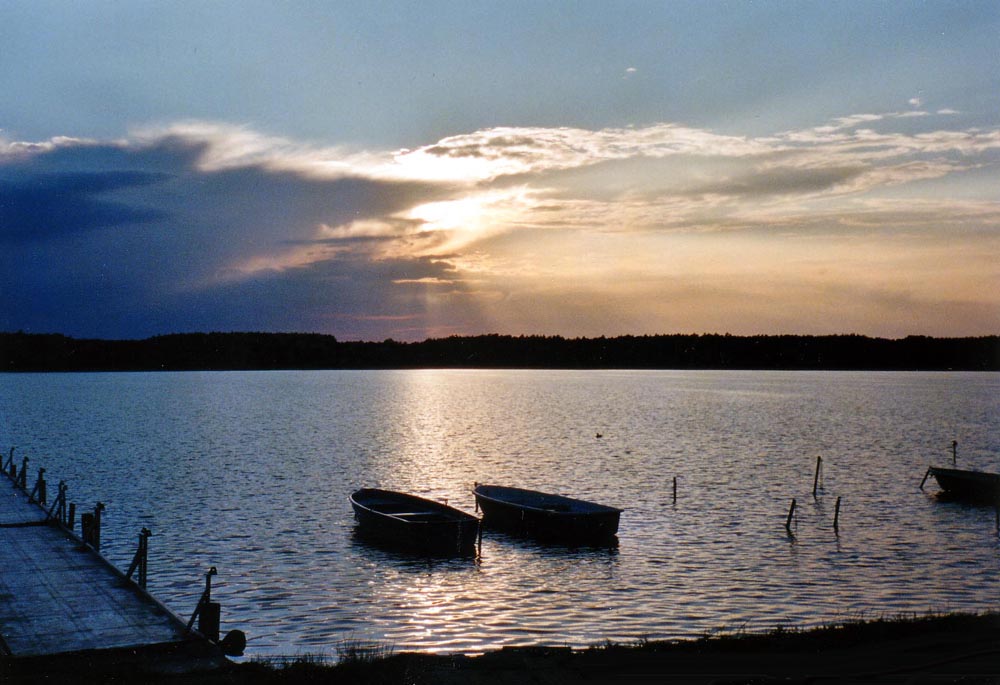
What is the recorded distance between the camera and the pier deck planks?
17.8 meters

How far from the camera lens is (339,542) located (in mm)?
38250

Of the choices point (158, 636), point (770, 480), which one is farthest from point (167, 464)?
point (158, 636)

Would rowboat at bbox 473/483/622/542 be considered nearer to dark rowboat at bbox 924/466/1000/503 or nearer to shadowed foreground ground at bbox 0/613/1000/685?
shadowed foreground ground at bbox 0/613/1000/685

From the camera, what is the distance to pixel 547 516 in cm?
3888

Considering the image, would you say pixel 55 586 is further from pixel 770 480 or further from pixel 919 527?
pixel 770 480

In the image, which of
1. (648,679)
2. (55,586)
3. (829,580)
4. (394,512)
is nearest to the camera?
(648,679)

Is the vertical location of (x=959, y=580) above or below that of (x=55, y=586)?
below

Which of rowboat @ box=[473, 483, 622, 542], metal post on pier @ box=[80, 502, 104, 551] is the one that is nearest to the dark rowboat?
rowboat @ box=[473, 483, 622, 542]

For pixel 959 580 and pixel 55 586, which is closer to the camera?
pixel 55 586

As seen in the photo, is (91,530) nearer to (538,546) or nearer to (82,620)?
(82,620)

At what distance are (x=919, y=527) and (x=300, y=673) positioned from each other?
3773 centimetres

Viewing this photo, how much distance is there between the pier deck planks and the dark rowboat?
5114 cm

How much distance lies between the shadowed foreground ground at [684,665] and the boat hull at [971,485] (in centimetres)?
3910

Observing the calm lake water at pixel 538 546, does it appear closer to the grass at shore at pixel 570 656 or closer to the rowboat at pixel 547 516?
the rowboat at pixel 547 516
